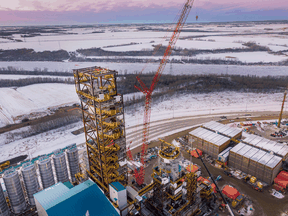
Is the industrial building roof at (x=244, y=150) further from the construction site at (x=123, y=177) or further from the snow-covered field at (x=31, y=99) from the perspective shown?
the snow-covered field at (x=31, y=99)

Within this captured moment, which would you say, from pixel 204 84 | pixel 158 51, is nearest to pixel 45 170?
pixel 204 84

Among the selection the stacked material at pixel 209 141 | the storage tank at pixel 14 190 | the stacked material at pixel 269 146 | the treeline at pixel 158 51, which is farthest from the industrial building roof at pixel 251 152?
the treeline at pixel 158 51

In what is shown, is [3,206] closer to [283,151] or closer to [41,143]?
[41,143]

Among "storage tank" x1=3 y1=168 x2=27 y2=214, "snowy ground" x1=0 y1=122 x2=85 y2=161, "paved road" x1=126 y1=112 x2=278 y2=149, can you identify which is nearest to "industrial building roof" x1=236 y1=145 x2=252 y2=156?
"paved road" x1=126 y1=112 x2=278 y2=149

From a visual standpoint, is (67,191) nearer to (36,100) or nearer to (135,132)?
(135,132)

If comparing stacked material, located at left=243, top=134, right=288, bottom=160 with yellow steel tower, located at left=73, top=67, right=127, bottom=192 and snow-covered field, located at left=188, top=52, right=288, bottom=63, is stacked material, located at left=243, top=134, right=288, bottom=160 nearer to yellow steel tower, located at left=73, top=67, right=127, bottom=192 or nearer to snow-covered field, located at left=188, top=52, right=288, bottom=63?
yellow steel tower, located at left=73, top=67, right=127, bottom=192

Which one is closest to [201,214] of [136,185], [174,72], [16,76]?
[136,185]
